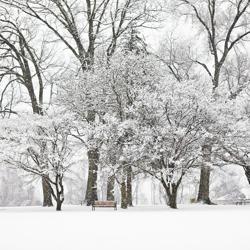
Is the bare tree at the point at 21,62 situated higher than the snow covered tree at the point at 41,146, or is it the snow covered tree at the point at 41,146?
the bare tree at the point at 21,62

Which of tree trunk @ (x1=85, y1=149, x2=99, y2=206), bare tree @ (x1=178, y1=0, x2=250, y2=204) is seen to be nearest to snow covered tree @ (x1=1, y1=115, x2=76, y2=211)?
tree trunk @ (x1=85, y1=149, x2=99, y2=206)

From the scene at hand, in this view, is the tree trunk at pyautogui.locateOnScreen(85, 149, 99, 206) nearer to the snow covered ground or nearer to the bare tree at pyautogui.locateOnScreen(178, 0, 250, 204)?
the bare tree at pyautogui.locateOnScreen(178, 0, 250, 204)

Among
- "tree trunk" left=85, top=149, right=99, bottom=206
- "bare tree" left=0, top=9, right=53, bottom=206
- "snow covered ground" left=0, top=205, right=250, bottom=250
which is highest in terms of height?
"bare tree" left=0, top=9, right=53, bottom=206

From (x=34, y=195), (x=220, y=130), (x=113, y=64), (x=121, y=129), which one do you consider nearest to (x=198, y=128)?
(x=220, y=130)

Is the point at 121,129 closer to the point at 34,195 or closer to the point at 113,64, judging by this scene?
the point at 113,64

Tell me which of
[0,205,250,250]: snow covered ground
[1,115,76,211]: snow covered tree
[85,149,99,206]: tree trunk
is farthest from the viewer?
[85,149,99,206]: tree trunk

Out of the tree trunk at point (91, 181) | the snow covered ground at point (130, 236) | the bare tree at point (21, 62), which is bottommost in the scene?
the snow covered ground at point (130, 236)

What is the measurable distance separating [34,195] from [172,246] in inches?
2087

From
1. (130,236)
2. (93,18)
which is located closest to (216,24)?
(93,18)

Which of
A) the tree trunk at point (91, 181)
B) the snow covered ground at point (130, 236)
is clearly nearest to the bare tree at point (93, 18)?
the tree trunk at point (91, 181)

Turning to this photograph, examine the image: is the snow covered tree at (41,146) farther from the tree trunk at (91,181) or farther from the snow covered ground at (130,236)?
the snow covered ground at (130,236)

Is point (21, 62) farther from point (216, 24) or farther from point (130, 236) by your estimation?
point (130, 236)

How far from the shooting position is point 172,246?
8359mm

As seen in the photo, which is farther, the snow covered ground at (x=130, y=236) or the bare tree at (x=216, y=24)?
the bare tree at (x=216, y=24)
